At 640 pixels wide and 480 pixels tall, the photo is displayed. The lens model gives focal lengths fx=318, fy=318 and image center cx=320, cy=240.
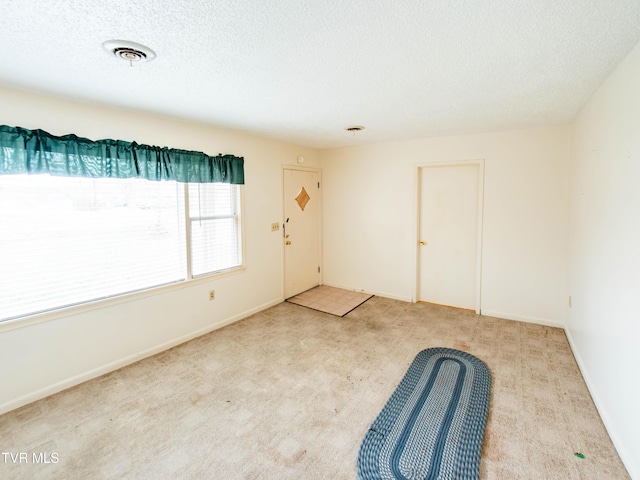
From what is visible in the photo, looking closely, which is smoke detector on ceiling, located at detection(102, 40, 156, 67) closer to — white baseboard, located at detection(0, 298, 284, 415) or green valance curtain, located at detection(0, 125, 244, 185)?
→ green valance curtain, located at detection(0, 125, 244, 185)

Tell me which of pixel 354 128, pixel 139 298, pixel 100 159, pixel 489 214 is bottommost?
pixel 139 298

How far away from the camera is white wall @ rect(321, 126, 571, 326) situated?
3646 millimetres

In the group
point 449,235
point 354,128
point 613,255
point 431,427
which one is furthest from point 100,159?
point 449,235

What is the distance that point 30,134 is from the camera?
90.7 inches

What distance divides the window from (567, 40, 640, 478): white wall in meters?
3.52

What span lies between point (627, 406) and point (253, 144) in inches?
160

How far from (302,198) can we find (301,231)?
1.69 ft

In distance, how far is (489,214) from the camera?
3.99 m

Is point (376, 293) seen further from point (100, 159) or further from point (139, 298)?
point (100, 159)

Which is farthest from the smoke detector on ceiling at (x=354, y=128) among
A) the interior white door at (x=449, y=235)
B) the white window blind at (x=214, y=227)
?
the white window blind at (x=214, y=227)

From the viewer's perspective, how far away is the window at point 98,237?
7.70 ft

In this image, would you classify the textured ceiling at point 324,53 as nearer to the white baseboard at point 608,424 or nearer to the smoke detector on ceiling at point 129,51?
the smoke detector on ceiling at point 129,51

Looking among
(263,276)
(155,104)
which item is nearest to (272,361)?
(263,276)

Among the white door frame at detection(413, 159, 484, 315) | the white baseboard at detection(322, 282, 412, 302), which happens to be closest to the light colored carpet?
the white door frame at detection(413, 159, 484, 315)
